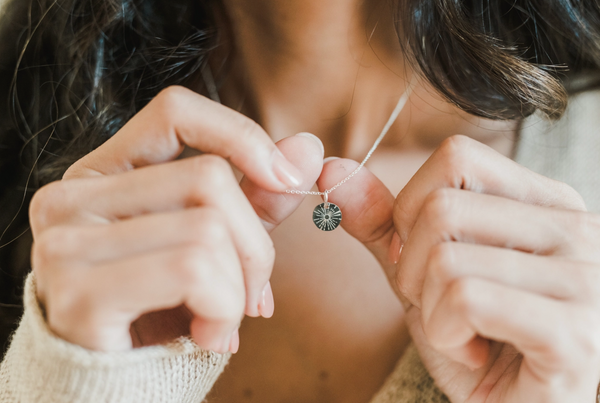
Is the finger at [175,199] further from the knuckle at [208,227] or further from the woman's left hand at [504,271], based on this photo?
the woman's left hand at [504,271]

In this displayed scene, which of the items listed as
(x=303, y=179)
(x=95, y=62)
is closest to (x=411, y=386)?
(x=303, y=179)

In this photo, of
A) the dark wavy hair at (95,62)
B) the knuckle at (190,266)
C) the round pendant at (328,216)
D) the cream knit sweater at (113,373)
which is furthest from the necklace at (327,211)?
the dark wavy hair at (95,62)

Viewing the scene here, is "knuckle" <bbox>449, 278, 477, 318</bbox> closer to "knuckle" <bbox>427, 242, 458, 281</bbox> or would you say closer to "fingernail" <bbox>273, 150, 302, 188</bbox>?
"knuckle" <bbox>427, 242, 458, 281</bbox>

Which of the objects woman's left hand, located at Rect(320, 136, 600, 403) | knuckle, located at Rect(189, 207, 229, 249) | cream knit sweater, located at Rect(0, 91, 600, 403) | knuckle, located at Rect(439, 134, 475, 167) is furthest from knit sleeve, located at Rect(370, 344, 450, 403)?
knuckle, located at Rect(189, 207, 229, 249)

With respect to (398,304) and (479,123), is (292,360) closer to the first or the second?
(398,304)

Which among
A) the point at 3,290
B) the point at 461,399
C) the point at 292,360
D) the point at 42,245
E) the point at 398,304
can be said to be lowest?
the point at 3,290

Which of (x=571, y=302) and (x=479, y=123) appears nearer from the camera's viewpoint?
(x=571, y=302)

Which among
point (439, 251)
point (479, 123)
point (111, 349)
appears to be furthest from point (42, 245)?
point (479, 123)
